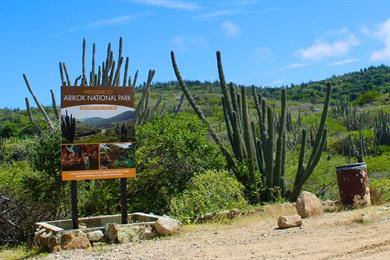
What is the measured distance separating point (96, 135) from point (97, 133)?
0.05m

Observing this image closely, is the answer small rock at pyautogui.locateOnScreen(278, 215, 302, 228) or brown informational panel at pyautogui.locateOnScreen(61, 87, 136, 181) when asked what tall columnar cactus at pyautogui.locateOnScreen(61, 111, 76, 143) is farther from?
small rock at pyautogui.locateOnScreen(278, 215, 302, 228)

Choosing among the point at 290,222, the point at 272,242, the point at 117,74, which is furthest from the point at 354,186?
the point at 117,74

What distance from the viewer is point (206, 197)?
14586 millimetres

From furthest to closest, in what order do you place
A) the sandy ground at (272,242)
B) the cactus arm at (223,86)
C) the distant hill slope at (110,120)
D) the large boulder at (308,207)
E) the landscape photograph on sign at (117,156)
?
the cactus arm at (223,86), the large boulder at (308,207), the landscape photograph on sign at (117,156), the distant hill slope at (110,120), the sandy ground at (272,242)

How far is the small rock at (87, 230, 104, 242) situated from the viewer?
1127cm

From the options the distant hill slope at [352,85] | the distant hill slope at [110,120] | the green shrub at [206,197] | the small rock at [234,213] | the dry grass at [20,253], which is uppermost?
the distant hill slope at [352,85]

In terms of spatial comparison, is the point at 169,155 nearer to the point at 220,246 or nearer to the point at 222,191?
the point at 222,191

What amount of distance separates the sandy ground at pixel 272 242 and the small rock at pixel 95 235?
0.29m

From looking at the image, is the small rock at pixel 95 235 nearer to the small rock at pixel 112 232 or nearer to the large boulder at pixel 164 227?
the small rock at pixel 112 232

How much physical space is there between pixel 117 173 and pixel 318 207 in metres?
4.83

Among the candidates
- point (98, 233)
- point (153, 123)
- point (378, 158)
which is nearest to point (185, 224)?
point (98, 233)

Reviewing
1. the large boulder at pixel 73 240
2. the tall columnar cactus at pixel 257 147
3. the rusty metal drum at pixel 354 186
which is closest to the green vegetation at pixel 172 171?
the tall columnar cactus at pixel 257 147

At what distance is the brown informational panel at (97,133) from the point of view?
39.2 feet

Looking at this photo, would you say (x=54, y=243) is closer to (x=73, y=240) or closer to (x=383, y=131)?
(x=73, y=240)
